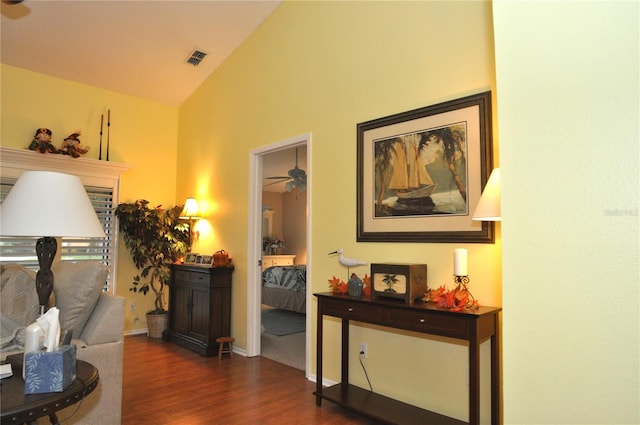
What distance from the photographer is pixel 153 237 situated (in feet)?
17.0

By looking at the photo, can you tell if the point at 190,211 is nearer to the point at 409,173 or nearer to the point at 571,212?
the point at 409,173

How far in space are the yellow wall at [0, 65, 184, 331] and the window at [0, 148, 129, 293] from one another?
18 cm

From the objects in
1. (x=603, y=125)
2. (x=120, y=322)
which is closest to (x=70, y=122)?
(x=120, y=322)

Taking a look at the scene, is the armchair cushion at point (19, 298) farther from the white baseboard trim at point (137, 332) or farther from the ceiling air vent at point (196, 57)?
the ceiling air vent at point (196, 57)

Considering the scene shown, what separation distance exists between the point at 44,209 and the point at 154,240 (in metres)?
3.55

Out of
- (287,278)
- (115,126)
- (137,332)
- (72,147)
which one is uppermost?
(115,126)

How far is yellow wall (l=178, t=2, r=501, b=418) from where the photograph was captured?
2742mm

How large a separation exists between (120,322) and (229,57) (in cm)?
369

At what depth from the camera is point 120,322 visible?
259cm

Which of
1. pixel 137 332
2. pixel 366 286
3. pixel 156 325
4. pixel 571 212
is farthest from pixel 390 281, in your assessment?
pixel 137 332

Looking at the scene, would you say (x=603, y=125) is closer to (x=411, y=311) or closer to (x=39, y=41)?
(x=411, y=311)

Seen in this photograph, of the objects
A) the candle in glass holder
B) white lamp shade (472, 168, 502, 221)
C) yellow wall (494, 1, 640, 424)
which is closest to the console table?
the candle in glass holder

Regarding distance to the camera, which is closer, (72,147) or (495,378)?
(495,378)

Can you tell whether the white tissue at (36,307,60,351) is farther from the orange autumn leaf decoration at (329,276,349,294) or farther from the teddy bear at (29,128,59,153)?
the teddy bear at (29,128,59,153)
